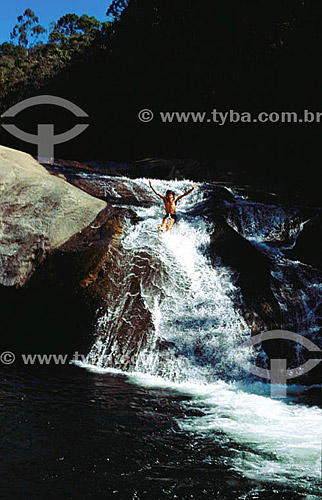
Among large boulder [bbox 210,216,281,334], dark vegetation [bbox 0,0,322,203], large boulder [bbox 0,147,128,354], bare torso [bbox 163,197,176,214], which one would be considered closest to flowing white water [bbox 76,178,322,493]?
large boulder [bbox 210,216,281,334]

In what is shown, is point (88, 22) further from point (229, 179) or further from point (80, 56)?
point (229, 179)

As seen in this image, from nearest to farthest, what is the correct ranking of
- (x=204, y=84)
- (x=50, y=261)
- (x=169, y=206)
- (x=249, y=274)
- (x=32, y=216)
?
1. (x=249, y=274)
2. (x=50, y=261)
3. (x=32, y=216)
4. (x=169, y=206)
5. (x=204, y=84)

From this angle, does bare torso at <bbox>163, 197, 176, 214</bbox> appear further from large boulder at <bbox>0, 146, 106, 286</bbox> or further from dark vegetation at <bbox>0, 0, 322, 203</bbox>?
dark vegetation at <bbox>0, 0, 322, 203</bbox>

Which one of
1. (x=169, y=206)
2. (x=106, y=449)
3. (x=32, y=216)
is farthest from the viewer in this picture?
(x=169, y=206)

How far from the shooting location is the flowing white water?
4699mm

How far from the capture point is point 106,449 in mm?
4762

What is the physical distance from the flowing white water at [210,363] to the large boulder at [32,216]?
4.02 ft

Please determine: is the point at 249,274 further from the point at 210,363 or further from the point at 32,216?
the point at 32,216

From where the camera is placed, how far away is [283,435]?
5.10 meters

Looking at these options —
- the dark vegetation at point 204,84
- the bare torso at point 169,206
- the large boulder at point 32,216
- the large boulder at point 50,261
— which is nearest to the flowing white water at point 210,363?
the bare torso at point 169,206

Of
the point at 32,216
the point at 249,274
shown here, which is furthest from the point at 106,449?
the point at 32,216

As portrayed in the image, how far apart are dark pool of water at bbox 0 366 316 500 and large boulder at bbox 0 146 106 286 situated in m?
2.63

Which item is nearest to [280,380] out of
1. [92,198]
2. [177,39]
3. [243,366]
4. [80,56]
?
[243,366]

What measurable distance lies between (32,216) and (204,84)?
11734 mm
